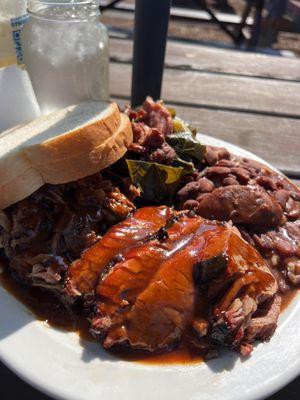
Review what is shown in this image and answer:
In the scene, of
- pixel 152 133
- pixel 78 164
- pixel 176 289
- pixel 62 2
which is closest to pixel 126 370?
pixel 176 289

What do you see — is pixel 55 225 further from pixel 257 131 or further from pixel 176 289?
pixel 257 131

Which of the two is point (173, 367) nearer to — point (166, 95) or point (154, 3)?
point (154, 3)

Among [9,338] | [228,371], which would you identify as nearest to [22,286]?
[9,338]

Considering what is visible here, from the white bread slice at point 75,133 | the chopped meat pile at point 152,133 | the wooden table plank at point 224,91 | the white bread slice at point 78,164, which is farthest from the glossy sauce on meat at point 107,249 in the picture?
the wooden table plank at point 224,91

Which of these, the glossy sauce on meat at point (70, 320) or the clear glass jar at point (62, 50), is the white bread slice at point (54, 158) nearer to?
the glossy sauce on meat at point (70, 320)

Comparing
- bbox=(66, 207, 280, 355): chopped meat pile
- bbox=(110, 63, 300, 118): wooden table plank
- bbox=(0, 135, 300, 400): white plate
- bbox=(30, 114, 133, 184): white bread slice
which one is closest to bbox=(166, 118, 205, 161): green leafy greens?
bbox=(30, 114, 133, 184): white bread slice

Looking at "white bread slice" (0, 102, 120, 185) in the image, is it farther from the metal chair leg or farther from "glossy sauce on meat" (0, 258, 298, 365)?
the metal chair leg
